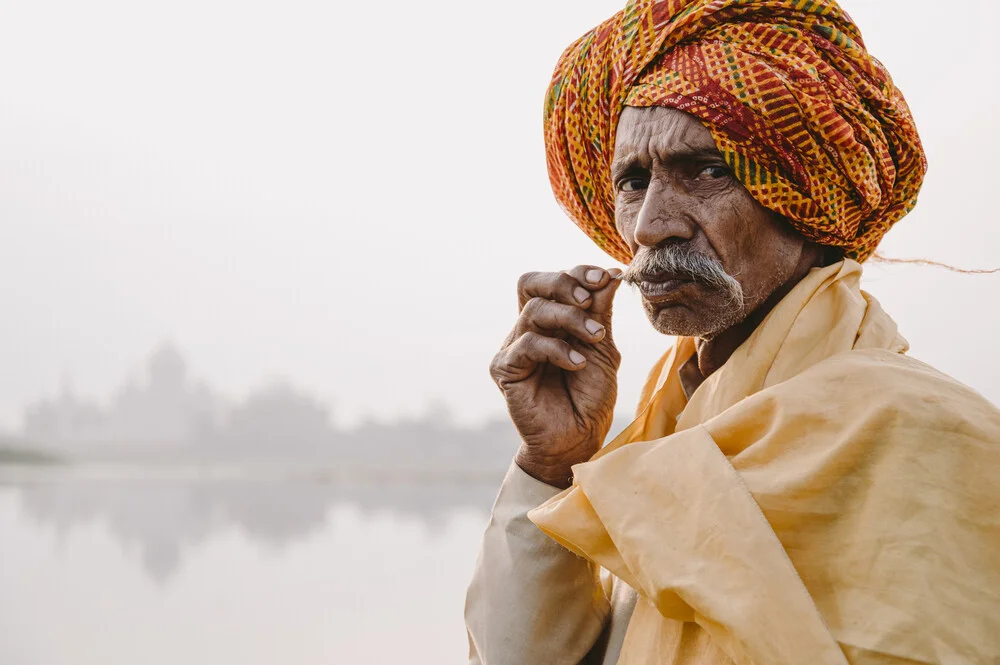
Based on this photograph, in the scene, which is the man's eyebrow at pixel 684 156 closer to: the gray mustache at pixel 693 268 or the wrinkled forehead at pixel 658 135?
the wrinkled forehead at pixel 658 135

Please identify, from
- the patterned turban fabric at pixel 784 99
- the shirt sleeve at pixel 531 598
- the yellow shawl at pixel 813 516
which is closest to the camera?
the yellow shawl at pixel 813 516

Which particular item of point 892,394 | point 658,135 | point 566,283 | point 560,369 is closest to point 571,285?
point 566,283

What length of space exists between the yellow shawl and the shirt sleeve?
175 millimetres

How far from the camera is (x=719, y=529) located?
0.98 metres

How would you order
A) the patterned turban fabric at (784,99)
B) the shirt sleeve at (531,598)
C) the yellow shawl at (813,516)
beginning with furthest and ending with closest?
the shirt sleeve at (531,598) → the patterned turban fabric at (784,99) → the yellow shawl at (813,516)

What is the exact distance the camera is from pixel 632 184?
1.35 metres

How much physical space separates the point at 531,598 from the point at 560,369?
355mm

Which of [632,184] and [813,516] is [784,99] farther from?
[813,516]

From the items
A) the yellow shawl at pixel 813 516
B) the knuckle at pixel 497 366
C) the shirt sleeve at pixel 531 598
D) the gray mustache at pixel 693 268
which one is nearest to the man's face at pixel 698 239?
the gray mustache at pixel 693 268

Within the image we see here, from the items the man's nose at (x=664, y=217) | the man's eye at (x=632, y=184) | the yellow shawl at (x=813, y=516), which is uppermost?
the man's eye at (x=632, y=184)

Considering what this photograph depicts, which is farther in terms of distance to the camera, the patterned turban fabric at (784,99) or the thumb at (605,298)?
the thumb at (605,298)

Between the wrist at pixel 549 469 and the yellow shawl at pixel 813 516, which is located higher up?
the yellow shawl at pixel 813 516

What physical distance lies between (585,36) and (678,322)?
533mm

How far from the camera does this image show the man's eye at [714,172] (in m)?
1.26
